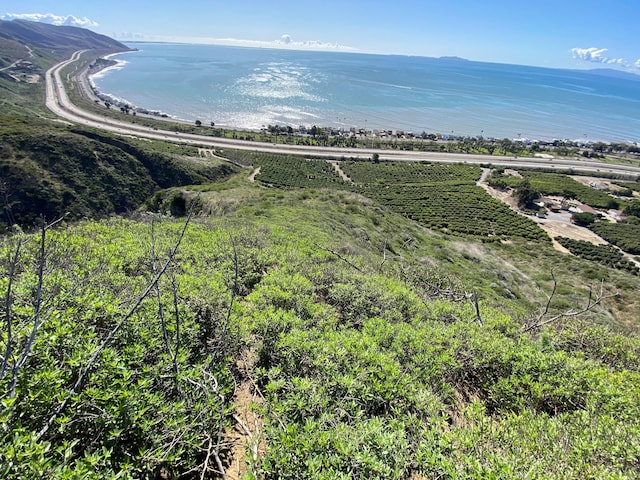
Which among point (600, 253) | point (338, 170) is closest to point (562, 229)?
point (600, 253)

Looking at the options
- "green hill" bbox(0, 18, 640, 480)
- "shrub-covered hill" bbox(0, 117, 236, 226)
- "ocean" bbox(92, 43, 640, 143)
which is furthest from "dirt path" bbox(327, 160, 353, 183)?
"green hill" bbox(0, 18, 640, 480)

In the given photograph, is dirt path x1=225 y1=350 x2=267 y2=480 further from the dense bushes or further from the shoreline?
the shoreline

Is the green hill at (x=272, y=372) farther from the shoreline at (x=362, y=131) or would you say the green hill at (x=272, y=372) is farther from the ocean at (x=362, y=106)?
the ocean at (x=362, y=106)

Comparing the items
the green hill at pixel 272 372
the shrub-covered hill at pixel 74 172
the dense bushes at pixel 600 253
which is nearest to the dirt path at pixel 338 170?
the shrub-covered hill at pixel 74 172

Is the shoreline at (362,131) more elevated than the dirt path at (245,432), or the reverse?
the shoreline at (362,131)

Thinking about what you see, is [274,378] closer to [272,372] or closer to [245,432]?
[272,372]

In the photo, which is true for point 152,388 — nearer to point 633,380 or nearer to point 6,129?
point 633,380

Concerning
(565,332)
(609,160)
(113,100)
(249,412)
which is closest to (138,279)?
(249,412)
